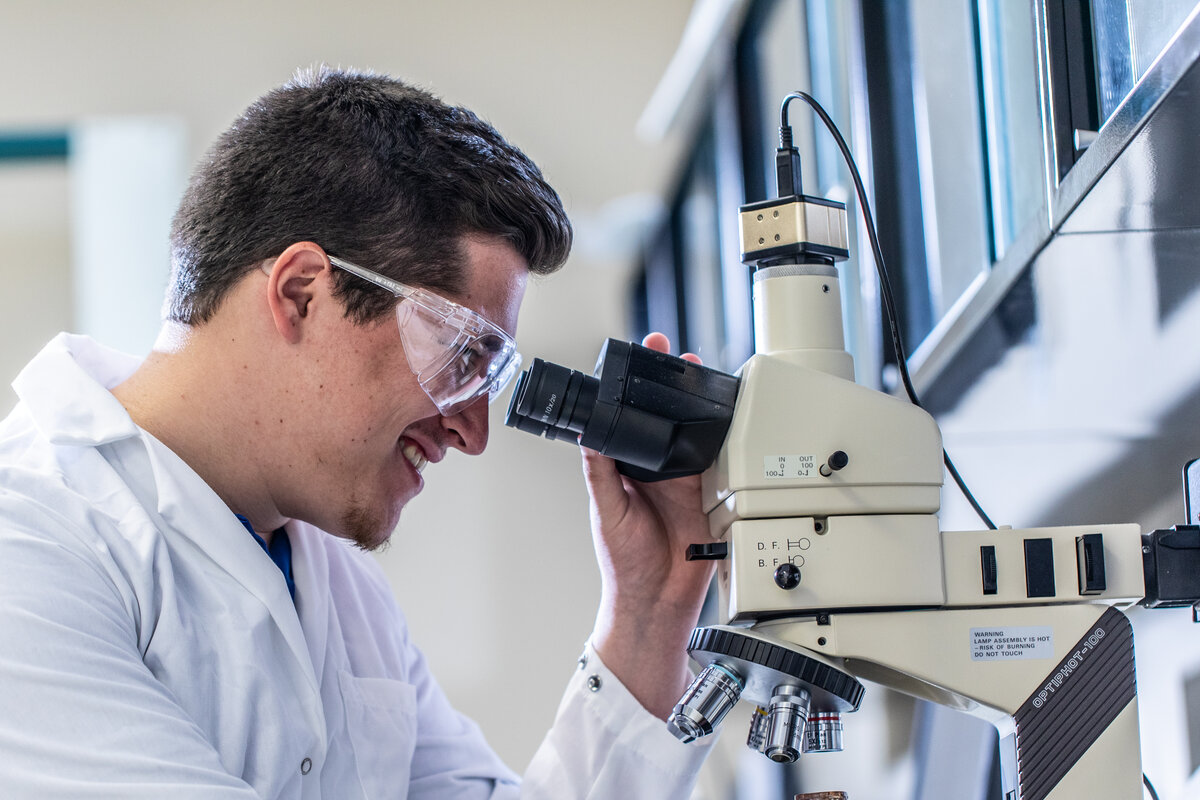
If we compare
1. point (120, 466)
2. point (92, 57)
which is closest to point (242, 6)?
point (92, 57)

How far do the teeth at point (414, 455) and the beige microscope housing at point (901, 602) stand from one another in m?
0.56

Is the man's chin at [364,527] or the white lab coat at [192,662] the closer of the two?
the white lab coat at [192,662]

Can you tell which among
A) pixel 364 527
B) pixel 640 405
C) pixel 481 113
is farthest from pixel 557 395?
pixel 481 113

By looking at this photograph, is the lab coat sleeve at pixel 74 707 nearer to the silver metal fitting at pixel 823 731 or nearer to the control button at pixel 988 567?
the silver metal fitting at pixel 823 731

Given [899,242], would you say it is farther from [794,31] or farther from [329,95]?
[329,95]

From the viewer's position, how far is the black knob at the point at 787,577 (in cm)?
95

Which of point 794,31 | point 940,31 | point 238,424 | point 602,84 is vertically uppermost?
point 602,84

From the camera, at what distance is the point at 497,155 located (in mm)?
1382

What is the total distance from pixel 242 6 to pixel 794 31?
10.1 ft

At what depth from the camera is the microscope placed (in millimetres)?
949

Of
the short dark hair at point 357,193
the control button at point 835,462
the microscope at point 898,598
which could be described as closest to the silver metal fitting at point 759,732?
the microscope at point 898,598

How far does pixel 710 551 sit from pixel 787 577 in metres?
0.14

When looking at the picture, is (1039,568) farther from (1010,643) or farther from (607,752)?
(607,752)

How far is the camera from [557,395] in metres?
1.07
